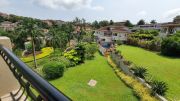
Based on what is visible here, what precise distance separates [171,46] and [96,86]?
16.6m

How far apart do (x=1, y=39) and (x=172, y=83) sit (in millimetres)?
15836

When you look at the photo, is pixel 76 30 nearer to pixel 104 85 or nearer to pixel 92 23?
pixel 92 23

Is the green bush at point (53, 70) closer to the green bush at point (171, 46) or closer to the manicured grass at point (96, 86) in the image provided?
the manicured grass at point (96, 86)

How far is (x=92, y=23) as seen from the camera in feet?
320

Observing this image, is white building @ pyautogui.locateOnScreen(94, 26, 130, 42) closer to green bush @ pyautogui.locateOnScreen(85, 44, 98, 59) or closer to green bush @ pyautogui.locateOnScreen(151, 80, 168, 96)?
green bush @ pyautogui.locateOnScreen(85, 44, 98, 59)

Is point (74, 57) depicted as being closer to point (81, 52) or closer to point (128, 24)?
point (81, 52)

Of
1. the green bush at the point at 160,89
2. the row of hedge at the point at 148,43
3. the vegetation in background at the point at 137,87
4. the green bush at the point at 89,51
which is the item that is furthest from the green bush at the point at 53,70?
the row of hedge at the point at 148,43

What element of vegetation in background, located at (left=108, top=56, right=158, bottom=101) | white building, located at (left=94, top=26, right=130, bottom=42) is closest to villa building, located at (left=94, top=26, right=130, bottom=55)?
white building, located at (left=94, top=26, right=130, bottom=42)

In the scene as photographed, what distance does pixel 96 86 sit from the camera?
16656mm

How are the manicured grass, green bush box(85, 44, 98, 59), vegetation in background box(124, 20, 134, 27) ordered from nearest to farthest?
the manicured grass → green bush box(85, 44, 98, 59) → vegetation in background box(124, 20, 134, 27)

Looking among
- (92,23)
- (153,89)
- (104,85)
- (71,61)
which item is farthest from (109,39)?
(92,23)

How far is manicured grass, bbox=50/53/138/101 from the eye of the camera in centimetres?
1416

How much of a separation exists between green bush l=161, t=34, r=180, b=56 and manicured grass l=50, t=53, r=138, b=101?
37.9 ft

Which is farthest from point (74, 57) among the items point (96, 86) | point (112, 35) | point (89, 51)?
point (112, 35)
